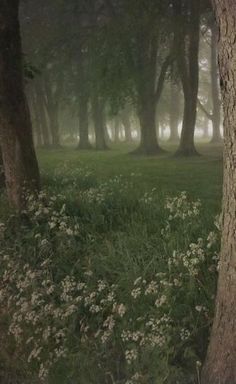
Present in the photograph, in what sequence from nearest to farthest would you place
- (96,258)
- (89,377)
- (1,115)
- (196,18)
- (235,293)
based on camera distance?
(235,293), (89,377), (96,258), (1,115), (196,18)

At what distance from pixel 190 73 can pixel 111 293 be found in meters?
17.9

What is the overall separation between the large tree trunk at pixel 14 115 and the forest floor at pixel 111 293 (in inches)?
27.1

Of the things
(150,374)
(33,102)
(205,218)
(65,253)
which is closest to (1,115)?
(65,253)

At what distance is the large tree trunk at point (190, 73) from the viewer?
840 inches

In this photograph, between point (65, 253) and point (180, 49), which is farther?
point (180, 49)

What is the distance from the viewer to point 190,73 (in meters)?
21.5

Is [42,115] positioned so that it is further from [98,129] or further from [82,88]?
[82,88]

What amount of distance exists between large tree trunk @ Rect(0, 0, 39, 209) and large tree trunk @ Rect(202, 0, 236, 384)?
15.7 ft

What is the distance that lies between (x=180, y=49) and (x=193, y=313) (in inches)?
724

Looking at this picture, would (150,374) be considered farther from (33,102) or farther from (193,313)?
(33,102)

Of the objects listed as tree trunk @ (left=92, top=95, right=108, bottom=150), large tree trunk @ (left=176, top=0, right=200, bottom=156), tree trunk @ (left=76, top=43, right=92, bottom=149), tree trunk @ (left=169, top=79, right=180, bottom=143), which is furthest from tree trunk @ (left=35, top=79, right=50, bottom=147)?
large tree trunk @ (left=176, top=0, right=200, bottom=156)

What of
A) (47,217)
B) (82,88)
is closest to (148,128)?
(82,88)

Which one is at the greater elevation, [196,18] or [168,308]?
[196,18]

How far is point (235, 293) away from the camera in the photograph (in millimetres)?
4113
